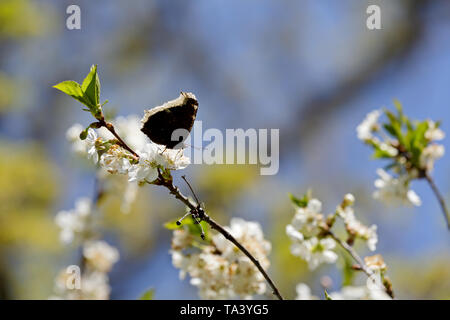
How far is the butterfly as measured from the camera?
0.88 metres

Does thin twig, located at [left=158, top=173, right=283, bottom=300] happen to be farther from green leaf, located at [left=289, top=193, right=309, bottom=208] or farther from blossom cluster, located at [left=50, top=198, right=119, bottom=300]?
blossom cluster, located at [left=50, top=198, right=119, bottom=300]

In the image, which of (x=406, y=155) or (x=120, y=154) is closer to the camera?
(x=120, y=154)

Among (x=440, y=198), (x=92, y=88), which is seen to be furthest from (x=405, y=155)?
(x=92, y=88)

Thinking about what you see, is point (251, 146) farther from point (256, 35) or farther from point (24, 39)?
point (24, 39)

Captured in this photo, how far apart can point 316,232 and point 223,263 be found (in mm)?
252

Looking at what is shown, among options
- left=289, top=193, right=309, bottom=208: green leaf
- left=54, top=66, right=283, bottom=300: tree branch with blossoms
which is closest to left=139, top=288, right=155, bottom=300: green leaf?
left=54, top=66, right=283, bottom=300: tree branch with blossoms

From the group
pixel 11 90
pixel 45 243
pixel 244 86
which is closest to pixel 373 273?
pixel 45 243

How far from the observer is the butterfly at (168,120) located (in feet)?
2.90

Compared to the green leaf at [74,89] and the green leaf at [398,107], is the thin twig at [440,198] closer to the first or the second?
the green leaf at [398,107]

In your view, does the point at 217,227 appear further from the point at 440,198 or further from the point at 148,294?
the point at 440,198

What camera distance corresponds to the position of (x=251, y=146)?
6.18 metres

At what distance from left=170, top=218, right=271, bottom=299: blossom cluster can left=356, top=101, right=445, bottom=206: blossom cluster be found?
471mm

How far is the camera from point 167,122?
2.93 feet
